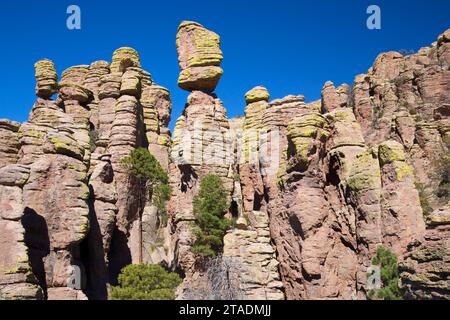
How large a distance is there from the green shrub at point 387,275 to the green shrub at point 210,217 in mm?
10351

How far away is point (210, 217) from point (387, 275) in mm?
12130

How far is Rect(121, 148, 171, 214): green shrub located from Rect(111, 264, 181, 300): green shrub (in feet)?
34.4

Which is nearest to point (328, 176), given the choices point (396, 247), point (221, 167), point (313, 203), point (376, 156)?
point (313, 203)

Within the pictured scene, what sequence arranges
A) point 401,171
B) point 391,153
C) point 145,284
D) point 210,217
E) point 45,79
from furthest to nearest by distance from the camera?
point 45,79, point 210,217, point 145,284, point 391,153, point 401,171

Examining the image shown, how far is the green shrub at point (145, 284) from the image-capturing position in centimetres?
2427

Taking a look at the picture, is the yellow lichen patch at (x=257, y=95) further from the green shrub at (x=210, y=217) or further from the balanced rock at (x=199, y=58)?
the green shrub at (x=210, y=217)

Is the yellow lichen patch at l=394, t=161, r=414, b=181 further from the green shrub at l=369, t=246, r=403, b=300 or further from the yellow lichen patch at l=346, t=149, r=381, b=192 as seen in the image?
the green shrub at l=369, t=246, r=403, b=300

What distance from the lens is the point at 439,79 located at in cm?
5712

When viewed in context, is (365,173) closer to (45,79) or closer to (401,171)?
(401,171)

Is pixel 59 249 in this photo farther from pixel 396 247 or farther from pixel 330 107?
pixel 330 107

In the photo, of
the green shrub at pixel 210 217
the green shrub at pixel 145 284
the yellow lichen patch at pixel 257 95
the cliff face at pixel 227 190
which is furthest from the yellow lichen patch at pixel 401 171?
the yellow lichen patch at pixel 257 95

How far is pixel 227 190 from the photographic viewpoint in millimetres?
31328

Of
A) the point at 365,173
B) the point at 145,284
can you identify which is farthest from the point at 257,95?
the point at 145,284

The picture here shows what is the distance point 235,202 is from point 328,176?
963 cm
